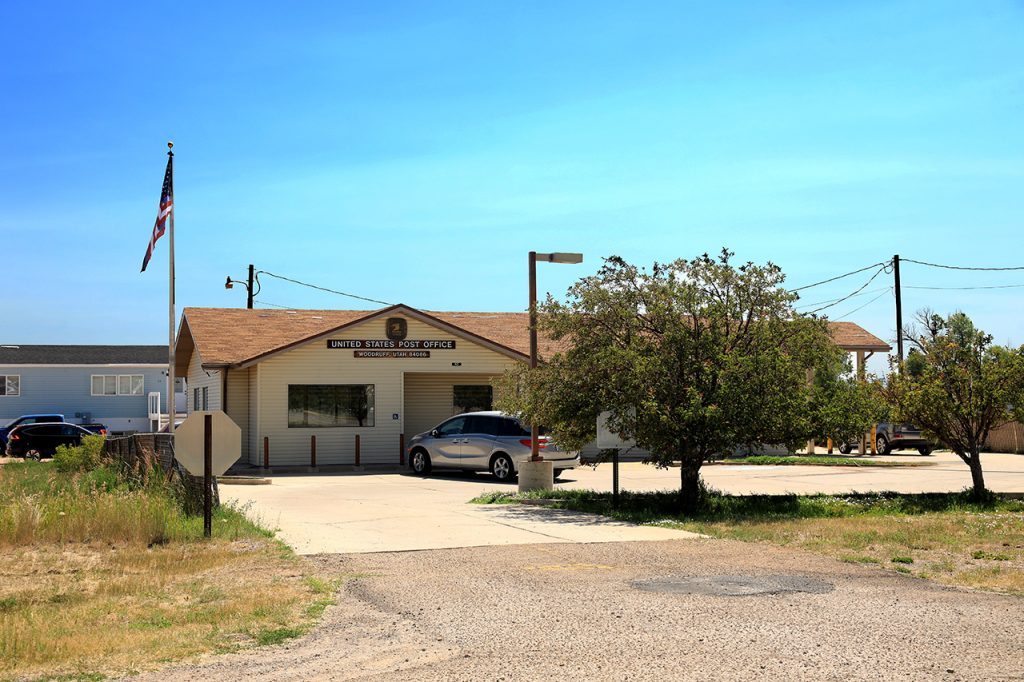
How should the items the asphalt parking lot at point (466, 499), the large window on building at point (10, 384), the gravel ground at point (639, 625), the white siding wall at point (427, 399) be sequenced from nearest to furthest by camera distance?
1. the gravel ground at point (639, 625)
2. the asphalt parking lot at point (466, 499)
3. the white siding wall at point (427, 399)
4. the large window on building at point (10, 384)

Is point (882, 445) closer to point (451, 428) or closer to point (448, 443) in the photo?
point (451, 428)

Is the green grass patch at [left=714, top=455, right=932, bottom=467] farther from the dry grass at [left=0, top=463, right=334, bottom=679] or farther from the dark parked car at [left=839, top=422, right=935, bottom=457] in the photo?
the dry grass at [left=0, top=463, right=334, bottom=679]

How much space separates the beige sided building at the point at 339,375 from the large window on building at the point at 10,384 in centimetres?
2287

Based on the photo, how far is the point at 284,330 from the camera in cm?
3262

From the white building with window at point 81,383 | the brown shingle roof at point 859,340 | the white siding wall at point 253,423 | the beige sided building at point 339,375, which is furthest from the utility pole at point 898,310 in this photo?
the white building with window at point 81,383

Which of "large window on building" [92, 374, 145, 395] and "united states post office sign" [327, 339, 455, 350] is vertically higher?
"united states post office sign" [327, 339, 455, 350]

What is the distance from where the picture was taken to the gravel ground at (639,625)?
6.73 meters

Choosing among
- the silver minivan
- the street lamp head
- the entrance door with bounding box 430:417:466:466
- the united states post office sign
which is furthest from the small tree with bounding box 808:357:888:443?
the united states post office sign

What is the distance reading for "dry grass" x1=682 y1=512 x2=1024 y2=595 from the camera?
34.6ft

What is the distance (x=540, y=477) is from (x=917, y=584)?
35.5ft

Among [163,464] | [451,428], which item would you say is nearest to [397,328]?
[451,428]

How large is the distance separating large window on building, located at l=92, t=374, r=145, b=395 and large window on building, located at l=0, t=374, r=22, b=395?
3.30 meters

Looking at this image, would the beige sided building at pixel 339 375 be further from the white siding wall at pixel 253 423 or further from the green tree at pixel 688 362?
the green tree at pixel 688 362

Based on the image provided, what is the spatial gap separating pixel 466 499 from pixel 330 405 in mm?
11168
